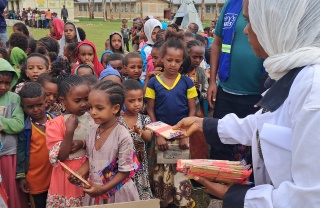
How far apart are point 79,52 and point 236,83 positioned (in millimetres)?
2390

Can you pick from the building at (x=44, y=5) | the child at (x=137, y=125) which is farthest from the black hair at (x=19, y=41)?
the building at (x=44, y=5)

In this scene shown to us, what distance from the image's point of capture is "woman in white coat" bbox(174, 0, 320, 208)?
1.19 m

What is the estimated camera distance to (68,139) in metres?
2.37

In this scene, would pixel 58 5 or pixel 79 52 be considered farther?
pixel 58 5

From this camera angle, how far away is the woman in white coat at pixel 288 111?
3.90ft

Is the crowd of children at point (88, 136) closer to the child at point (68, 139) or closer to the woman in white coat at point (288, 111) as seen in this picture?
the child at point (68, 139)

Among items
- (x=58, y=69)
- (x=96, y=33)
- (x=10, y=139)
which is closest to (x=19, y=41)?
(x=58, y=69)

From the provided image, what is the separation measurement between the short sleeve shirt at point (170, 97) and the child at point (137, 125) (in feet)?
1.23

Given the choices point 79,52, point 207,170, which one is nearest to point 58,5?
point 79,52

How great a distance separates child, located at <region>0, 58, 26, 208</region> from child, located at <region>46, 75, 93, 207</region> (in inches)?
14.9

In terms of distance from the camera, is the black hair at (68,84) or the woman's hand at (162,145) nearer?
the black hair at (68,84)

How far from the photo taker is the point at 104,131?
2391 millimetres

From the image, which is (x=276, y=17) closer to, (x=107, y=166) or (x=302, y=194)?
(x=302, y=194)

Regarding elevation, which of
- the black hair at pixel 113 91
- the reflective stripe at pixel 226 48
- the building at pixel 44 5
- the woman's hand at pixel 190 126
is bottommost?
the woman's hand at pixel 190 126
